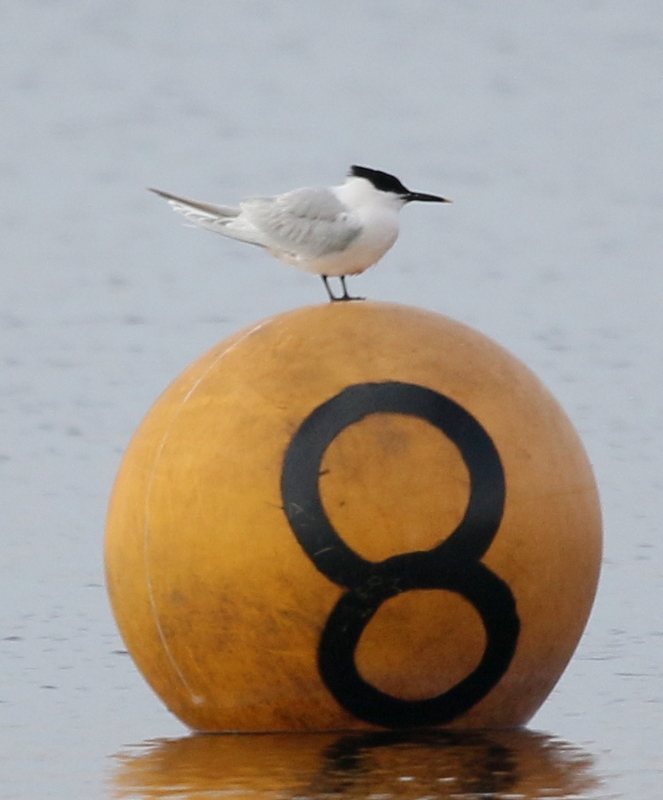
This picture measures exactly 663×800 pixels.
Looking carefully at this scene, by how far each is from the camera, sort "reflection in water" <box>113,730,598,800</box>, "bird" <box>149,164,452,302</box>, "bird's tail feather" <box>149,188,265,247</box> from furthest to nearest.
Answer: "bird's tail feather" <box>149,188,265,247</box>, "bird" <box>149,164,452,302</box>, "reflection in water" <box>113,730,598,800</box>

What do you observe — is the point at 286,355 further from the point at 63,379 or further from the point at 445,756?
the point at 63,379

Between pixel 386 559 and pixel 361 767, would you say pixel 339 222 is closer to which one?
pixel 386 559

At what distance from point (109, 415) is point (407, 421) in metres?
9.60

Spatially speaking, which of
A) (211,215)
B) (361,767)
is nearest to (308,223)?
(211,215)

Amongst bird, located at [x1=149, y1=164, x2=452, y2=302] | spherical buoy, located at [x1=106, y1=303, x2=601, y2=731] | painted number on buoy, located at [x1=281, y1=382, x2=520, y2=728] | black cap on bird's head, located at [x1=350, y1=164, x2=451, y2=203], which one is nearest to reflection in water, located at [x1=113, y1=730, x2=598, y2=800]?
spherical buoy, located at [x1=106, y1=303, x2=601, y2=731]

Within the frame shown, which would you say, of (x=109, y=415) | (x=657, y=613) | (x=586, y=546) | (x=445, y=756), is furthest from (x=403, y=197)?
(x=109, y=415)

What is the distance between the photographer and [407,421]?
36.2ft

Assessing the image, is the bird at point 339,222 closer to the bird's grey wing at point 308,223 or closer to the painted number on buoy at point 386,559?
the bird's grey wing at point 308,223

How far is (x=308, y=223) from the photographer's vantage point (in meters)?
12.1

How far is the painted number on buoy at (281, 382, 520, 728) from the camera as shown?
10961 millimetres

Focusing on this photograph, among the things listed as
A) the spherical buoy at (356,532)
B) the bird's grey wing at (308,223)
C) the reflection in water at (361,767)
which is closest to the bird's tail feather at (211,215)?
the bird's grey wing at (308,223)

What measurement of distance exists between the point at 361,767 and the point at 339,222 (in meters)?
2.63

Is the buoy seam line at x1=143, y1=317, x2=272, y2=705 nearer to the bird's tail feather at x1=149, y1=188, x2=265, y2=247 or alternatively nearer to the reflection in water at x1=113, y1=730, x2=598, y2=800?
the reflection in water at x1=113, y1=730, x2=598, y2=800

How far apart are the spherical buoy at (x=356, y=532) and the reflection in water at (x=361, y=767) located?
117 millimetres
